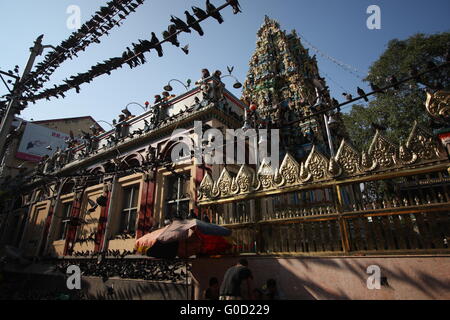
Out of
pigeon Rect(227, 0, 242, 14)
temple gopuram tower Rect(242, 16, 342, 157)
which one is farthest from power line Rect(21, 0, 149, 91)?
temple gopuram tower Rect(242, 16, 342, 157)

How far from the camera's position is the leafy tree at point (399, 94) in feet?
56.2

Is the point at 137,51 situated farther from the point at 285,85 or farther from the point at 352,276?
the point at 285,85

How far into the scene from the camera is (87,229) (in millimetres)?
12180

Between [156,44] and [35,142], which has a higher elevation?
[35,142]

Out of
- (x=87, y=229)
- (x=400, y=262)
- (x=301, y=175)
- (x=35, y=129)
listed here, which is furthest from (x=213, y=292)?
(x=35, y=129)

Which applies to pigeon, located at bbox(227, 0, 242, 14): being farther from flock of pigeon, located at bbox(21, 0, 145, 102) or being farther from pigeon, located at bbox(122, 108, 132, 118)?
pigeon, located at bbox(122, 108, 132, 118)

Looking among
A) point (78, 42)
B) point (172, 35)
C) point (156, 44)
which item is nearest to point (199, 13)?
point (172, 35)

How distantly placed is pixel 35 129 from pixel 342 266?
88.2 feet

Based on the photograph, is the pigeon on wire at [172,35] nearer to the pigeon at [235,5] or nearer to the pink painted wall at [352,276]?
the pigeon at [235,5]

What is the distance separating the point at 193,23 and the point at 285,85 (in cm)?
1610

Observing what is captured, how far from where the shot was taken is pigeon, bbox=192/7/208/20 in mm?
3811

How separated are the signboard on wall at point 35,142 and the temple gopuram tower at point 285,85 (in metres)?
18.9

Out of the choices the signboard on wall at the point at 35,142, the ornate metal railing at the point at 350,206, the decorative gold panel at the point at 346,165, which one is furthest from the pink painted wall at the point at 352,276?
the signboard on wall at the point at 35,142

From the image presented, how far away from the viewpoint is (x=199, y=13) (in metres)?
3.85
